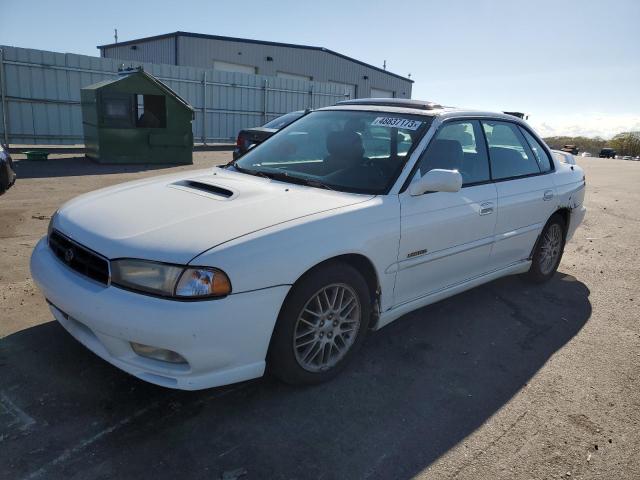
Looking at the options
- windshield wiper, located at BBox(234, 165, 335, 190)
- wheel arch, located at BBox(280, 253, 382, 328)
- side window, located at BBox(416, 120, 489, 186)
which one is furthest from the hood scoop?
side window, located at BBox(416, 120, 489, 186)

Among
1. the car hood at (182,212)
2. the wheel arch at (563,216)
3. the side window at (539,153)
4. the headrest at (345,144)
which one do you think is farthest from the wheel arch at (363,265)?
the side window at (539,153)

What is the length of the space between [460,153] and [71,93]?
1526 centimetres

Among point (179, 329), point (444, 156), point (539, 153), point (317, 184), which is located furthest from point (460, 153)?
point (179, 329)

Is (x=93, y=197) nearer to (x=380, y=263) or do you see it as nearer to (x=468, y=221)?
(x=380, y=263)

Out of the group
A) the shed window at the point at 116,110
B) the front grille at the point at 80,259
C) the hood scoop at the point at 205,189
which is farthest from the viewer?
the shed window at the point at 116,110

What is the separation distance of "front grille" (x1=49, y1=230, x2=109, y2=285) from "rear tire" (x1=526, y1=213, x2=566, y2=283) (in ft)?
12.2

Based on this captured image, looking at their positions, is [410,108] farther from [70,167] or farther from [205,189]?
[70,167]

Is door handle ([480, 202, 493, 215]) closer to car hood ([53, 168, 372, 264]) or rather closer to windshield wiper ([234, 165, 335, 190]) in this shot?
car hood ([53, 168, 372, 264])

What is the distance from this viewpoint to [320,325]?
289cm

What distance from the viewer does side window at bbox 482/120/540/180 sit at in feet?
13.6

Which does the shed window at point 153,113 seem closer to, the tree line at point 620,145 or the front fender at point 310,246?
the front fender at point 310,246

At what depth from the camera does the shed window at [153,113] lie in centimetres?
Answer: 1230

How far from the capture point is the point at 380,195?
314 centimetres

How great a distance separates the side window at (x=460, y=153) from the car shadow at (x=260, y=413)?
48.8 inches
